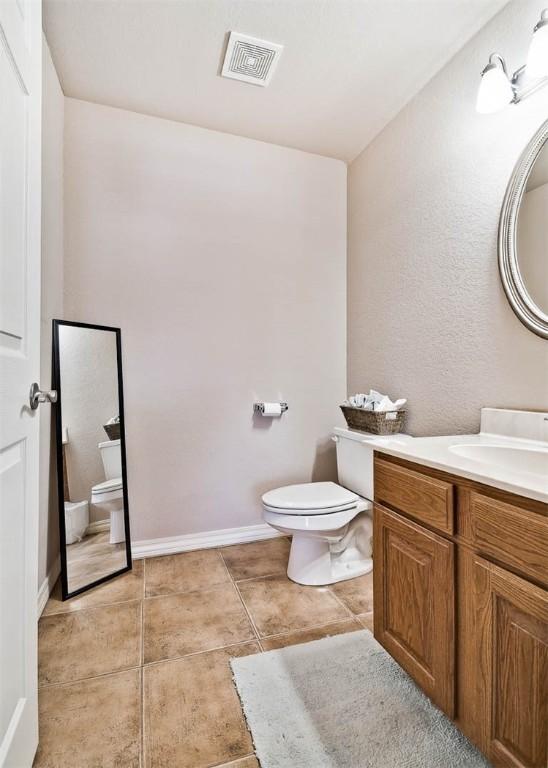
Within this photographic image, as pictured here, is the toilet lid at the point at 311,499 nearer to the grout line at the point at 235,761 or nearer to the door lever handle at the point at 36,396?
the grout line at the point at 235,761

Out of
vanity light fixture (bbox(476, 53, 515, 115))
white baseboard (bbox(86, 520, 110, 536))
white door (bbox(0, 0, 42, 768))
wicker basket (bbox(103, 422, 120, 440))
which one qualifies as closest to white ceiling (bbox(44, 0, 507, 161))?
vanity light fixture (bbox(476, 53, 515, 115))

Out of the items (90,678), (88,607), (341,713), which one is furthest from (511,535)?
(88,607)

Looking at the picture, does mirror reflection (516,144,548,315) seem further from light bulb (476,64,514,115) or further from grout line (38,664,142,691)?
A: grout line (38,664,142,691)

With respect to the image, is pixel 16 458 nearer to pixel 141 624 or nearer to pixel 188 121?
pixel 141 624

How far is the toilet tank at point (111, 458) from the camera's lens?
6.94ft

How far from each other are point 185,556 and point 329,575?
33.2 inches

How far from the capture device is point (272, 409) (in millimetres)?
2441

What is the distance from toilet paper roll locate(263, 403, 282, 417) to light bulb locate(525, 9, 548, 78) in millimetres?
1835

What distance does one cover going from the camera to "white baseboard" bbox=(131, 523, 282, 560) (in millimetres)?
2287

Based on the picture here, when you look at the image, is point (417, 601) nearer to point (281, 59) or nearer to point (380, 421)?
point (380, 421)

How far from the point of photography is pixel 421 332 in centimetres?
202

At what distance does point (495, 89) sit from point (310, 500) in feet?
6.02

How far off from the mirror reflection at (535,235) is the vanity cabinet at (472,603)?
0.82 m

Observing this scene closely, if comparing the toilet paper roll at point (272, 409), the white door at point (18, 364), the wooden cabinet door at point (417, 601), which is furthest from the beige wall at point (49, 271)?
the wooden cabinet door at point (417, 601)
